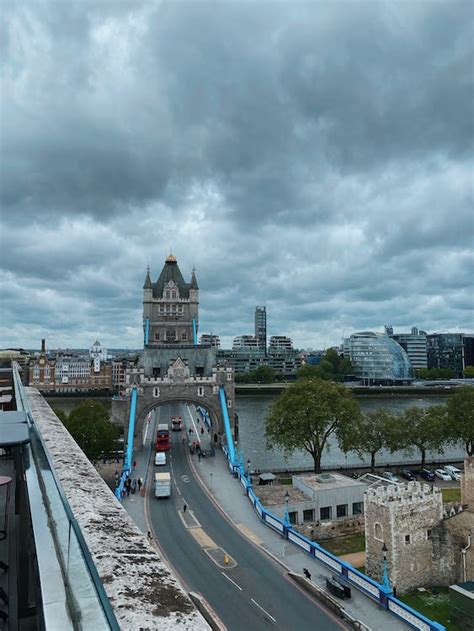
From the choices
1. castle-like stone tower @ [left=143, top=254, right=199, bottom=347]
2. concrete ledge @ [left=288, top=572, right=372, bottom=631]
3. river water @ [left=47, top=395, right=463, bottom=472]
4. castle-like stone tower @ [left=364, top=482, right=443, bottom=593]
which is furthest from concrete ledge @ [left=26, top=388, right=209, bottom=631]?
castle-like stone tower @ [left=143, top=254, right=199, bottom=347]

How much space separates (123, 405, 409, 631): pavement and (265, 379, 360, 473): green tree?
7.84m

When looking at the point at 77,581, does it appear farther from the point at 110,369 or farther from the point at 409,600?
the point at 110,369

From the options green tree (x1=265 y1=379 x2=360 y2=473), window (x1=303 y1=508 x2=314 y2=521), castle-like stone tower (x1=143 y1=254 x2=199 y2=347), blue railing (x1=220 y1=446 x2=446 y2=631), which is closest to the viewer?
blue railing (x1=220 y1=446 x2=446 y2=631)

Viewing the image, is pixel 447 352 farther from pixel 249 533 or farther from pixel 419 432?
pixel 249 533

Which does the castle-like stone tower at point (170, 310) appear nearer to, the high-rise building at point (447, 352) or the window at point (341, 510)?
the window at point (341, 510)

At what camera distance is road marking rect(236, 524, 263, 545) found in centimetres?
2183

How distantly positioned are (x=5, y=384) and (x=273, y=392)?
316 feet

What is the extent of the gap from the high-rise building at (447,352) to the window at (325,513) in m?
147

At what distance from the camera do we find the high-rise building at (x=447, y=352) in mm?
166500

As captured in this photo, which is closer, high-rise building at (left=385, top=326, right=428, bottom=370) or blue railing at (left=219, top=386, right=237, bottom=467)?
blue railing at (left=219, top=386, right=237, bottom=467)

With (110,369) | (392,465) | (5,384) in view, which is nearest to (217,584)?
(5,384)

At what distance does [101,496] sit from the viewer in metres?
7.14

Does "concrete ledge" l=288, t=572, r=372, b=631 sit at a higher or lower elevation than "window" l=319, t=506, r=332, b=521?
higher

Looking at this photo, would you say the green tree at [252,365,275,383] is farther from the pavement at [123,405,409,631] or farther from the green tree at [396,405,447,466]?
the pavement at [123,405,409,631]
